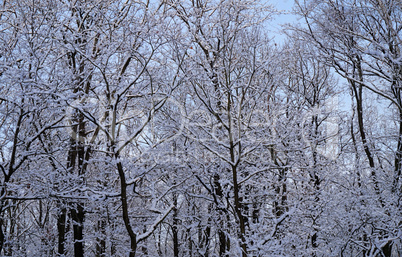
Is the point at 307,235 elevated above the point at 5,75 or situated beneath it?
situated beneath

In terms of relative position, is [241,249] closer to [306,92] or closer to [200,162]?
[200,162]

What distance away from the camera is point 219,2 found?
380 inches

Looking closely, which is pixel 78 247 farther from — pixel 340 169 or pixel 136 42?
pixel 340 169

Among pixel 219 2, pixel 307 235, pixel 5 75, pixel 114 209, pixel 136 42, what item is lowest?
pixel 307 235

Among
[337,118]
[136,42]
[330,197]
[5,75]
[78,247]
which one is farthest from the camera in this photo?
[337,118]

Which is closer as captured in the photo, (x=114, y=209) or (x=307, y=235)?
(x=307, y=235)

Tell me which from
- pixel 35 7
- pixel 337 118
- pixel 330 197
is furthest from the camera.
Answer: pixel 337 118

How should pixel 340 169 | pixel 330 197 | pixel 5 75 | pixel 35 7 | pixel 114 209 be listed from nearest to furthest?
pixel 5 75 < pixel 35 7 < pixel 330 197 < pixel 340 169 < pixel 114 209

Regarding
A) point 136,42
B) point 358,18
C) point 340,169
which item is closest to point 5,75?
point 136,42

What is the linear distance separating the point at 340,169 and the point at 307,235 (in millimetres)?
2341

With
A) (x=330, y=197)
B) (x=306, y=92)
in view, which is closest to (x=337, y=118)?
(x=306, y=92)

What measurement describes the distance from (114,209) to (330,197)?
23.6ft

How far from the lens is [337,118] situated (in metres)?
12.3

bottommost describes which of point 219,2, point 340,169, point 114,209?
point 114,209
